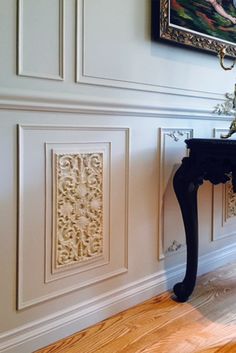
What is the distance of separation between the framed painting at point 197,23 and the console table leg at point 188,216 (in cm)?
67

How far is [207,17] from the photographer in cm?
193

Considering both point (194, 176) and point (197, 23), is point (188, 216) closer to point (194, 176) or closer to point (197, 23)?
point (194, 176)

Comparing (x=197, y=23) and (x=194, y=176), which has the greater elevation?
(x=197, y=23)

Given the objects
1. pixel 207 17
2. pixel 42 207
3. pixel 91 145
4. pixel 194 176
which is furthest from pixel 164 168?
pixel 207 17

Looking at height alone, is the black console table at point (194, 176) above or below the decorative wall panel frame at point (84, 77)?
below

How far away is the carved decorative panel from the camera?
142cm

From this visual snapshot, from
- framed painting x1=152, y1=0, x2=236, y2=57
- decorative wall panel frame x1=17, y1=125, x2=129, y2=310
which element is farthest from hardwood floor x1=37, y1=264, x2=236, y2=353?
framed painting x1=152, y1=0, x2=236, y2=57

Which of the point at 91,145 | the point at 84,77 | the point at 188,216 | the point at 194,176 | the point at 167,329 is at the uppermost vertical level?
the point at 84,77

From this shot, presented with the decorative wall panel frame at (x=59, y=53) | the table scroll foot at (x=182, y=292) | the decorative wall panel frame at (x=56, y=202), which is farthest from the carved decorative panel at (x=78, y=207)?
the table scroll foot at (x=182, y=292)

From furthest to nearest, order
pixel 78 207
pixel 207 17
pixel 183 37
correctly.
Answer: pixel 207 17, pixel 183 37, pixel 78 207

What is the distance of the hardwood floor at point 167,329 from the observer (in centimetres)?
138

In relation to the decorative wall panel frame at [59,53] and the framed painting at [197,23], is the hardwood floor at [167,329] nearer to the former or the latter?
the decorative wall panel frame at [59,53]

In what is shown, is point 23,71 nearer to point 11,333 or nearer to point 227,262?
point 11,333

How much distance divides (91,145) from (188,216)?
0.57 m
